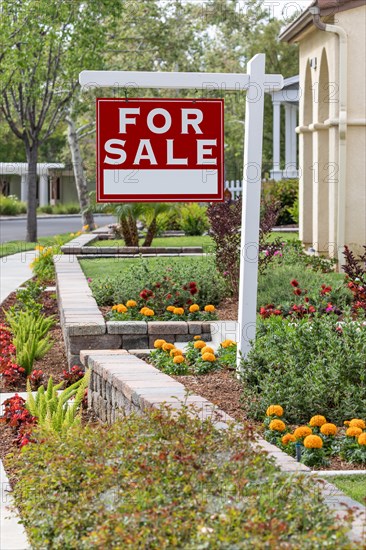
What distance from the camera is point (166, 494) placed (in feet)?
→ 12.8

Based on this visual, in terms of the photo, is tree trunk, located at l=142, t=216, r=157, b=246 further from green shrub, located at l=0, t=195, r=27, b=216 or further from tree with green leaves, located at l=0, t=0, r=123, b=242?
green shrub, located at l=0, t=195, r=27, b=216

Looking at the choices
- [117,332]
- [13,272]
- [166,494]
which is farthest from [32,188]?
[166,494]

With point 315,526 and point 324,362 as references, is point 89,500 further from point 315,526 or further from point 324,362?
point 324,362

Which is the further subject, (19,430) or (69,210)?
(69,210)

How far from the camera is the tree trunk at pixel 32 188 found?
27.0 m

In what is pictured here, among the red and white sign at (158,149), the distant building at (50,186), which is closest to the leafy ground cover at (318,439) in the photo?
the red and white sign at (158,149)

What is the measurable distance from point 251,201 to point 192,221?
15.1 metres

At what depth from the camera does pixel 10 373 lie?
8414 mm

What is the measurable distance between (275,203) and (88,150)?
4019 centimetres

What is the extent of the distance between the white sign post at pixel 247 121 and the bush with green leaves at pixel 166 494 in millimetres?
2439

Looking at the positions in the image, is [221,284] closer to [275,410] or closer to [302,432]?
[275,410]

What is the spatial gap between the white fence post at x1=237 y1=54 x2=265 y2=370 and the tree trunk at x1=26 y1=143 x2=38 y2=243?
2032 centimetres

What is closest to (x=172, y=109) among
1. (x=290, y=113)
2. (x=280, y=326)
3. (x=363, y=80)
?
(x=280, y=326)

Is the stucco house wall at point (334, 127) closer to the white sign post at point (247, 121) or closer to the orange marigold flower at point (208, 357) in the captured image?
the orange marigold flower at point (208, 357)
